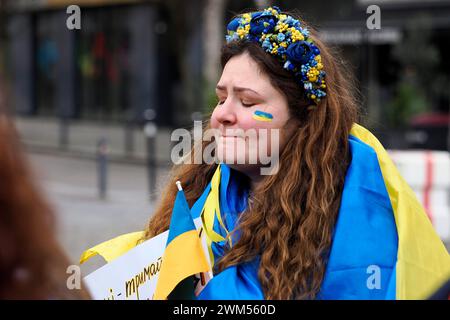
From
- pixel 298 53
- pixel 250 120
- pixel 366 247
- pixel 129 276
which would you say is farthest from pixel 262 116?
pixel 129 276

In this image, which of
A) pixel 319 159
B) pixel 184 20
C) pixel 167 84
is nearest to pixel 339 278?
pixel 319 159

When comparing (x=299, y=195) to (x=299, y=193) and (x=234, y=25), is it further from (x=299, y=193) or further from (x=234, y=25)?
(x=234, y=25)

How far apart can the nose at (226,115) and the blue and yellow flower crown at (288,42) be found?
19 cm

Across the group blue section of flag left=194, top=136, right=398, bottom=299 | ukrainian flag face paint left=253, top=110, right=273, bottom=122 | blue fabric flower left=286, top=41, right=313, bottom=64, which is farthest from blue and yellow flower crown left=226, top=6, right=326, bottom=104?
blue section of flag left=194, top=136, right=398, bottom=299

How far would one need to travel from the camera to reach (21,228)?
44.5 inches

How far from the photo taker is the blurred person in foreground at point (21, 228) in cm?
110

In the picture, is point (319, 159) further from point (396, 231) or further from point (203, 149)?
point (203, 149)

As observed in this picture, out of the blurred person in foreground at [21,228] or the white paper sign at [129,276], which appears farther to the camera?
the white paper sign at [129,276]

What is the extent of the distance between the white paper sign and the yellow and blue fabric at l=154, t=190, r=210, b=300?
130 mm

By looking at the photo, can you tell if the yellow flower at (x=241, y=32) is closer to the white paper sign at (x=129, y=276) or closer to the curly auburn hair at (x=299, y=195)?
the curly auburn hair at (x=299, y=195)

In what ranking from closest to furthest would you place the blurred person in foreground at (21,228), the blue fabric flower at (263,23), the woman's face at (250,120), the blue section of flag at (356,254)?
the blurred person in foreground at (21,228)
the blue section of flag at (356,254)
the woman's face at (250,120)
the blue fabric flower at (263,23)

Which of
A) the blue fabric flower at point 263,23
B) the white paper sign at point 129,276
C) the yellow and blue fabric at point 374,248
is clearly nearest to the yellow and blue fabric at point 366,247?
the yellow and blue fabric at point 374,248
